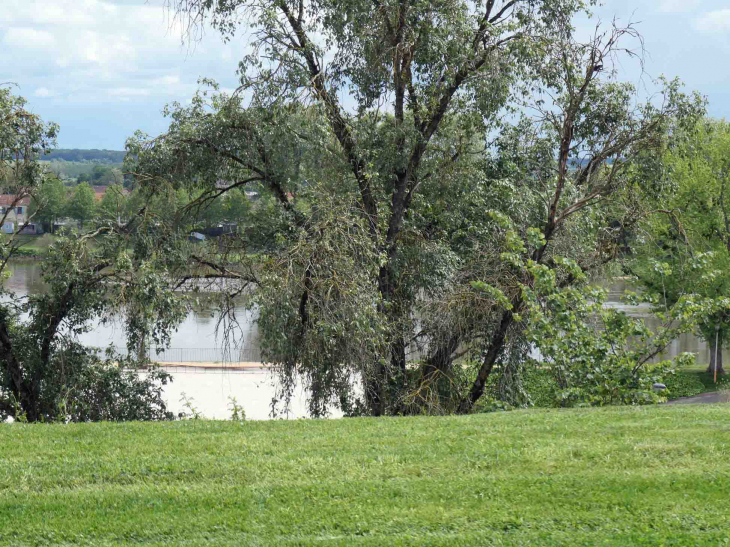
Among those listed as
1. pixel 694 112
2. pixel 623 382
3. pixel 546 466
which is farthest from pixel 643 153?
pixel 546 466

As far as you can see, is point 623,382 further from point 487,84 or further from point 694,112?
point 694,112

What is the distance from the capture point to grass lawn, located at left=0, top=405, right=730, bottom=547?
5.26 meters

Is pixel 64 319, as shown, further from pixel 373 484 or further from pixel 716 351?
pixel 716 351

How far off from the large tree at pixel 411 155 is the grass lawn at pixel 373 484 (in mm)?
3950

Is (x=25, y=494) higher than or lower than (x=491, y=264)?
lower

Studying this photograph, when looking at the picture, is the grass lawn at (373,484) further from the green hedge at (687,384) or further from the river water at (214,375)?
the green hedge at (687,384)

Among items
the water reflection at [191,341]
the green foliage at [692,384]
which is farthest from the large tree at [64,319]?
the green foliage at [692,384]

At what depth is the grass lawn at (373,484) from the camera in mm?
5262

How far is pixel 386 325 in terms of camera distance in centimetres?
1220

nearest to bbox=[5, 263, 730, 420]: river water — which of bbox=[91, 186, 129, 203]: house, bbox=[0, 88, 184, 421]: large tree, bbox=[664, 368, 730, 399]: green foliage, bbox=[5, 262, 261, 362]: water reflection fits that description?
bbox=[5, 262, 261, 362]: water reflection

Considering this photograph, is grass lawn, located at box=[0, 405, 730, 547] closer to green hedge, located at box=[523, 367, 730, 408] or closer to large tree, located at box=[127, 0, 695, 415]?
large tree, located at box=[127, 0, 695, 415]

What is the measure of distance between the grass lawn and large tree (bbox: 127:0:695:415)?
3950mm

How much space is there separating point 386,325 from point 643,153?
6.04 metres

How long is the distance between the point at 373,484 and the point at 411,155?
329 inches
